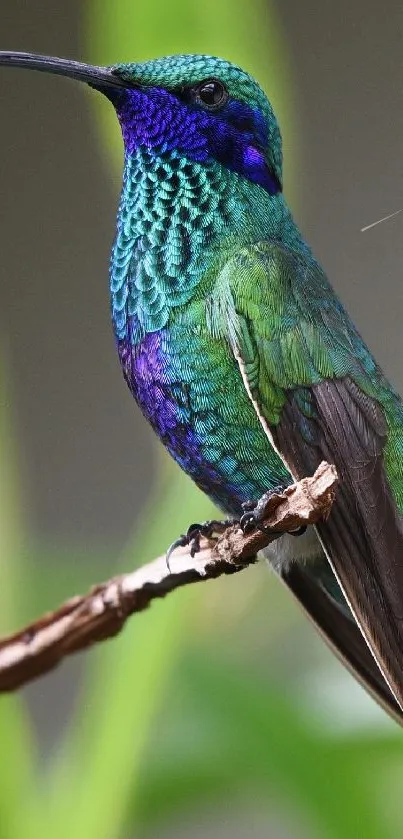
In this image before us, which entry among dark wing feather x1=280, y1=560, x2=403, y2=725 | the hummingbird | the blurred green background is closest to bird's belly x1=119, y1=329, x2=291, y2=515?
the hummingbird

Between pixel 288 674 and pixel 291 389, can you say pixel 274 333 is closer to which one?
pixel 291 389

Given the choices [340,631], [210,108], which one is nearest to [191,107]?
[210,108]

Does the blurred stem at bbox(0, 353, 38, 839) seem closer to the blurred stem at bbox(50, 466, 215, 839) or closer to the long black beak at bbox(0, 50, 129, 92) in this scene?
the blurred stem at bbox(50, 466, 215, 839)

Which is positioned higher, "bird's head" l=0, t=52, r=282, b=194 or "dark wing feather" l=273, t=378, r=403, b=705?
"bird's head" l=0, t=52, r=282, b=194

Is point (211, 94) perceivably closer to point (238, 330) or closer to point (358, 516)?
point (238, 330)

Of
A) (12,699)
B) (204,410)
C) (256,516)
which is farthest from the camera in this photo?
(12,699)

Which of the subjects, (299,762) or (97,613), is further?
(299,762)
